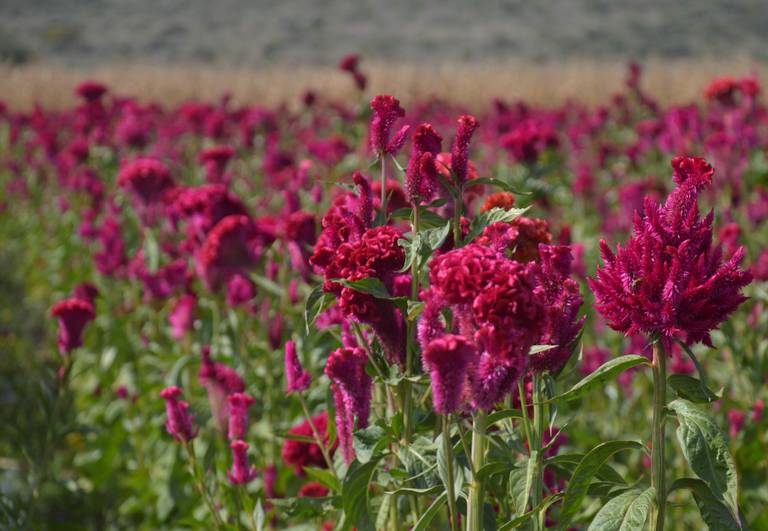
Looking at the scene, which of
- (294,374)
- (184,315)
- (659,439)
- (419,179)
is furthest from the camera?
(184,315)

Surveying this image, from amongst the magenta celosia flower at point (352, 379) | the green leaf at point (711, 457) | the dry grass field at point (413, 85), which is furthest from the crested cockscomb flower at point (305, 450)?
the dry grass field at point (413, 85)

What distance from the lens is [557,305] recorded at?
1.40 metres

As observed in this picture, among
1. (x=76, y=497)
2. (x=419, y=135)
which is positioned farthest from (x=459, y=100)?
(x=419, y=135)

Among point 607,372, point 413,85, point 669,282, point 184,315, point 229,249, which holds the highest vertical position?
point 669,282

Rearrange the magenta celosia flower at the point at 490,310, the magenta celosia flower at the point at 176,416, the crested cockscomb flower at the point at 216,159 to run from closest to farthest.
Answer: the magenta celosia flower at the point at 490,310 → the magenta celosia flower at the point at 176,416 → the crested cockscomb flower at the point at 216,159

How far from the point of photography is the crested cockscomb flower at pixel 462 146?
58.1 inches

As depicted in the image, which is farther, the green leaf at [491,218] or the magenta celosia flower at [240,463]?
the magenta celosia flower at [240,463]

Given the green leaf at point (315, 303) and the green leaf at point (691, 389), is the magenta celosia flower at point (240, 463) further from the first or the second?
the green leaf at point (691, 389)

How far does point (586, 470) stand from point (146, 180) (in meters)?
2.62

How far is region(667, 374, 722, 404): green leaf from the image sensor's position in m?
1.36

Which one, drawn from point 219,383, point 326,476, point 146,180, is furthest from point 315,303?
point 146,180

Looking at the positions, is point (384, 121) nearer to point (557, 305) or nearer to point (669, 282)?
point (557, 305)

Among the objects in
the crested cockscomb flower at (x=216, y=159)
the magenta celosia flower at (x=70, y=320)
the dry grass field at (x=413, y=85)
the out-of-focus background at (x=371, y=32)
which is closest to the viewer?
the magenta celosia flower at (x=70, y=320)

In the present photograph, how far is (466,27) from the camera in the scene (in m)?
44.3
